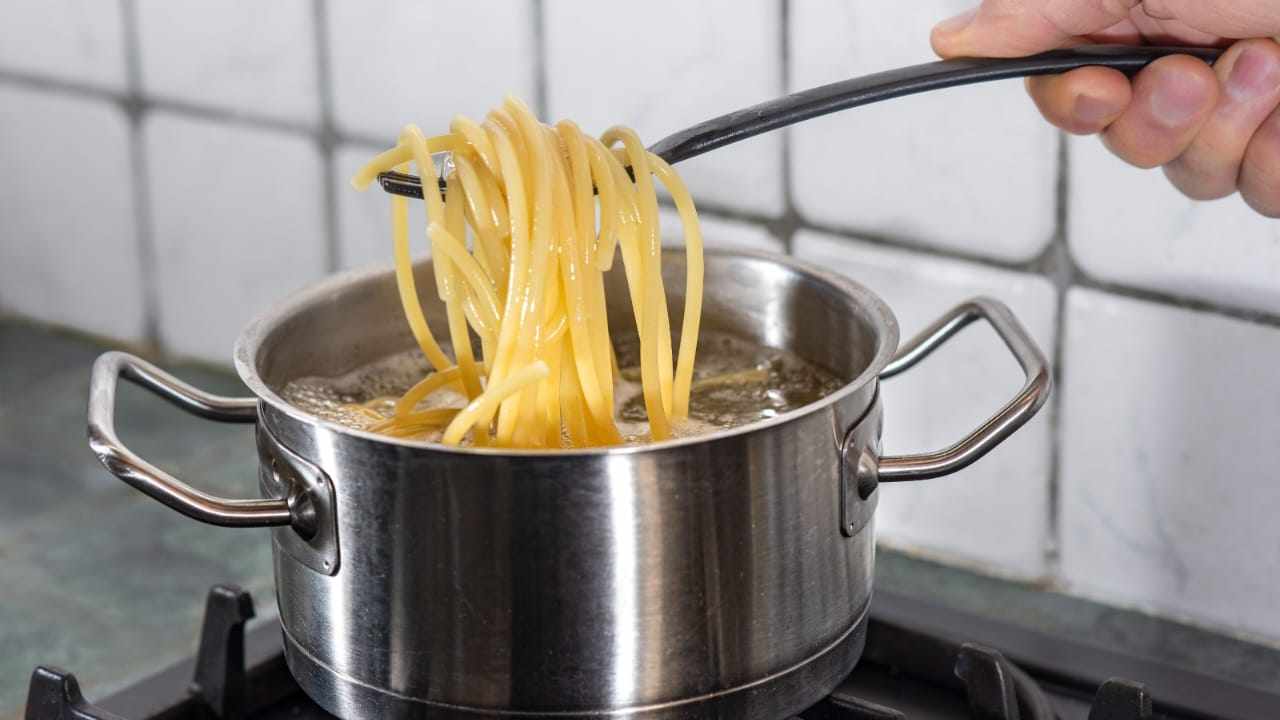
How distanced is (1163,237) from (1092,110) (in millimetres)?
128

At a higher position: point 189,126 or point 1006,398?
point 189,126

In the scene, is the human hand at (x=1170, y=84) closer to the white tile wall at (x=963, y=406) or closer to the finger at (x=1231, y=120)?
the finger at (x=1231, y=120)

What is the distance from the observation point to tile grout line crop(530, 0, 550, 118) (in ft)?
3.33

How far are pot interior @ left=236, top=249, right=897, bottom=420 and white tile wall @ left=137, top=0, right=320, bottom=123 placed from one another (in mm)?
393

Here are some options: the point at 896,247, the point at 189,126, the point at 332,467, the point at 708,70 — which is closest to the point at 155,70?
the point at 189,126

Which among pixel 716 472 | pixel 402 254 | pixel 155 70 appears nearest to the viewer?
pixel 716 472

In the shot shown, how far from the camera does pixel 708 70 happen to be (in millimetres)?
955

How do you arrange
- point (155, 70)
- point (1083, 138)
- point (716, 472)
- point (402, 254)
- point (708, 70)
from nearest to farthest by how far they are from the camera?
1. point (716, 472)
2. point (402, 254)
3. point (1083, 138)
4. point (708, 70)
5. point (155, 70)

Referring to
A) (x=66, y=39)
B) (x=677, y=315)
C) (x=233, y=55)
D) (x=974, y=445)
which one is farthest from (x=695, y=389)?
(x=66, y=39)

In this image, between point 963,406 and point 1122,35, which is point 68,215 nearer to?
point 963,406

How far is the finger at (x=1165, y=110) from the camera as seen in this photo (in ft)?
2.41

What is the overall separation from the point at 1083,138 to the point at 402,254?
1.12 feet

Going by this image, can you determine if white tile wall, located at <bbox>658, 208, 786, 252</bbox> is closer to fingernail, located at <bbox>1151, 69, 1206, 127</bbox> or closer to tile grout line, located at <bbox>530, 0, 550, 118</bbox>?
tile grout line, located at <bbox>530, 0, 550, 118</bbox>

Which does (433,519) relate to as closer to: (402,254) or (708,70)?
(402,254)
